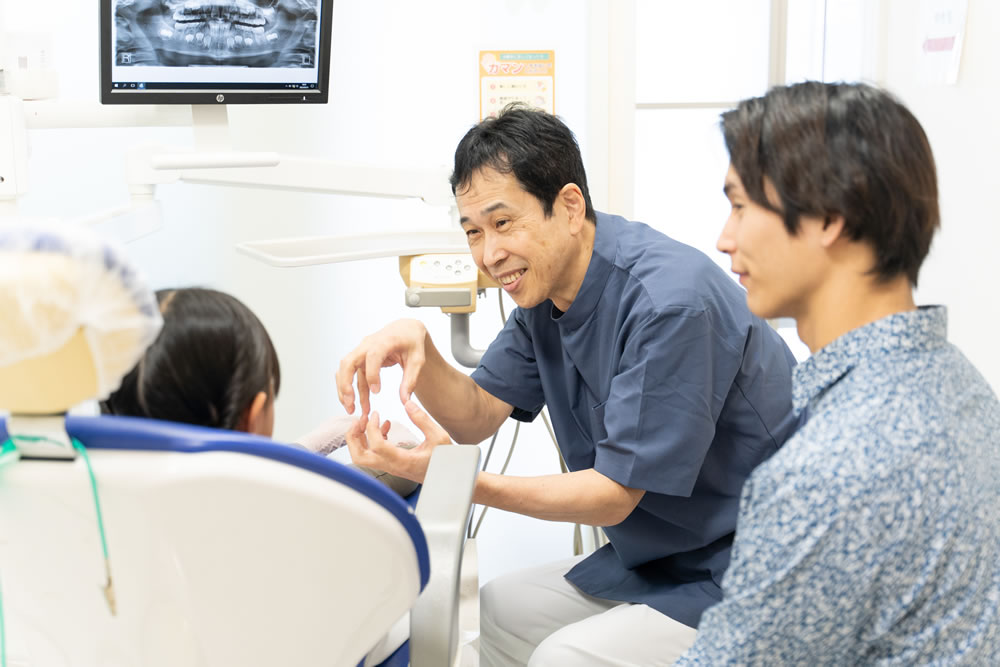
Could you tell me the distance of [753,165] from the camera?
3.21 feet

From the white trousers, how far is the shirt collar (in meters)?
0.63

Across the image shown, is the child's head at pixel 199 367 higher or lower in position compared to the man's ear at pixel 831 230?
lower

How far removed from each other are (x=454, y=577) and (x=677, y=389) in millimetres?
467

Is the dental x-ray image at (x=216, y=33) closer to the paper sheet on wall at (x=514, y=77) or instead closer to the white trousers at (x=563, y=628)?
the paper sheet on wall at (x=514, y=77)

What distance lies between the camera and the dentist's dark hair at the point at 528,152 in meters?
1.53

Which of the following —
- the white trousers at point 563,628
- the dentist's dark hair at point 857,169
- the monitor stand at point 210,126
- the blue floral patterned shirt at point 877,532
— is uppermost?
the monitor stand at point 210,126

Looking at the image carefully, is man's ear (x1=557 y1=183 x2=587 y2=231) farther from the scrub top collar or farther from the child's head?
the child's head

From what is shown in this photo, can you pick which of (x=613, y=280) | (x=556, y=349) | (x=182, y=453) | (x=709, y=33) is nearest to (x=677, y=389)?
(x=613, y=280)

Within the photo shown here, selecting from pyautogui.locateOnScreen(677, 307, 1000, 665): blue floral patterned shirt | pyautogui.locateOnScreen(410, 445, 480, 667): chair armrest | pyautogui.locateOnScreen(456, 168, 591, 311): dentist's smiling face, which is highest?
pyautogui.locateOnScreen(456, 168, 591, 311): dentist's smiling face

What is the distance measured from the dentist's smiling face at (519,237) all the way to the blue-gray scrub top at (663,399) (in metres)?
0.05

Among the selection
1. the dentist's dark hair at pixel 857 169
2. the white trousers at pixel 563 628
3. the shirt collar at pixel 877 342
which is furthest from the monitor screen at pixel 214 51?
the shirt collar at pixel 877 342

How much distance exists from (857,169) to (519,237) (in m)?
0.71

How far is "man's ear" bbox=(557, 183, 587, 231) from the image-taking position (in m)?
1.56

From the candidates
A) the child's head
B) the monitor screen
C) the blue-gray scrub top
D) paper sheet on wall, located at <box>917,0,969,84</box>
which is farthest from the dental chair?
paper sheet on wall, located at <box>917,0,969,84</box>
